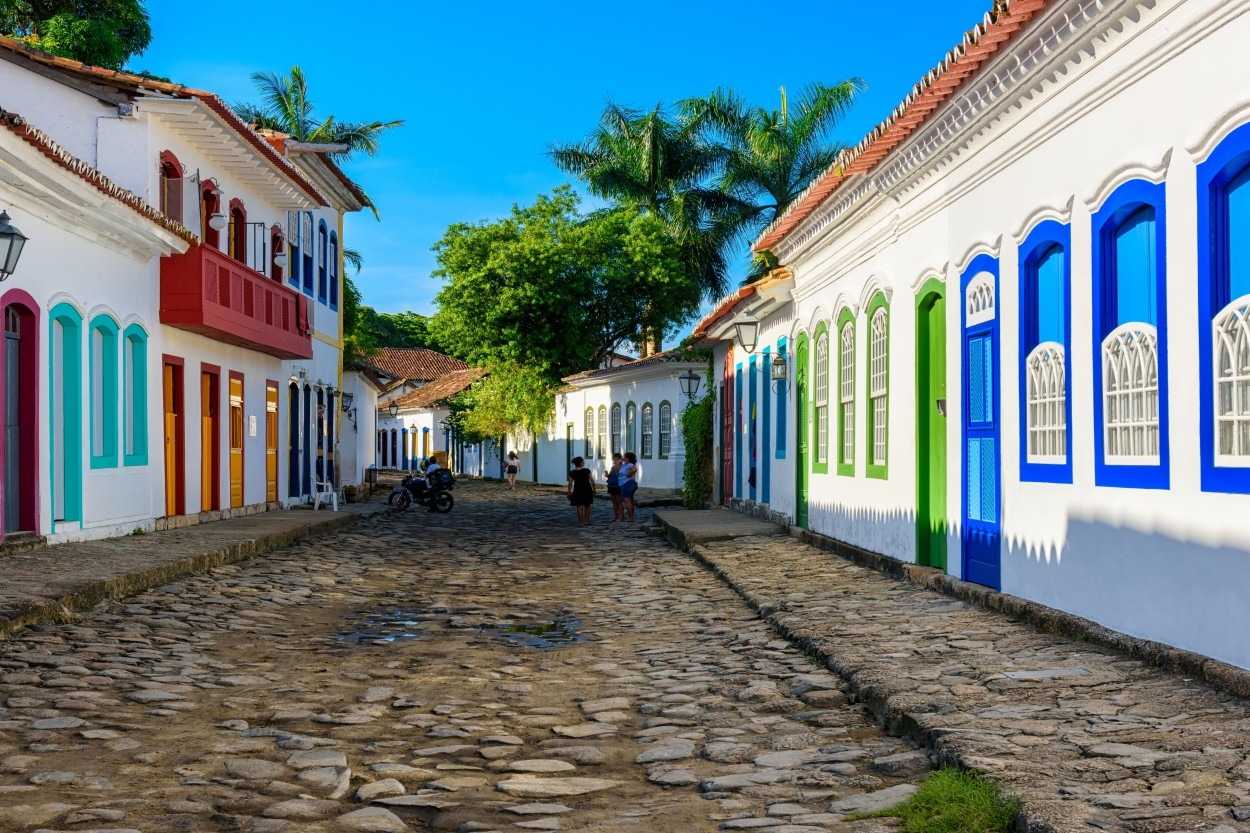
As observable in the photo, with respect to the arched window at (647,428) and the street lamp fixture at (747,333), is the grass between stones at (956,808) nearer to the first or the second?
the street lamp fixture at (747,333)

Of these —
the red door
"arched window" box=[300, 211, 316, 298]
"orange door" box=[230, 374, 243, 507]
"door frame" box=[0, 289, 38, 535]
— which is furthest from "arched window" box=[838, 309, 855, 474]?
"arched window" box=[300, 211, 316, 298]

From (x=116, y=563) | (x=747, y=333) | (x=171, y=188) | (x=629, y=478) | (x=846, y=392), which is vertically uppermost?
(x=171, y=188)

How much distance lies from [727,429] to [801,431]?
6.92 metres

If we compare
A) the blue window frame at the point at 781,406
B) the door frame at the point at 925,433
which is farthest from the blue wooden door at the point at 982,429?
the blue window frame at the point at 781,406

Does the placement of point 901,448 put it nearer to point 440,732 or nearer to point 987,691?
point 987,691

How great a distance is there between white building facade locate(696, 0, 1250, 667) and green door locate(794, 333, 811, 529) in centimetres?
248

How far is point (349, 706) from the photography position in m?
6.61

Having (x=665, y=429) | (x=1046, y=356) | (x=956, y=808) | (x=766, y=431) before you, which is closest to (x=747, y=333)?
(x=766, y=431)

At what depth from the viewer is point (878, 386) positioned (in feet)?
41.5

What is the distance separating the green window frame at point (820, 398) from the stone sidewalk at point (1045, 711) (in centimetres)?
542

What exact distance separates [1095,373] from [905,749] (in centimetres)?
301

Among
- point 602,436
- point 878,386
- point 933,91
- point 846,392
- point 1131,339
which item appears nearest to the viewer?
point 1131,339

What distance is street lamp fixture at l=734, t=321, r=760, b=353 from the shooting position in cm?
1972

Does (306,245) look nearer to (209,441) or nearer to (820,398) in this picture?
(209,441)
